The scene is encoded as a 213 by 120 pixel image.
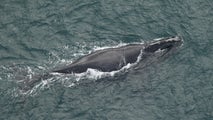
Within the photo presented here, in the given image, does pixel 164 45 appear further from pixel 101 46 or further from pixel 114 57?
pixel 101 46

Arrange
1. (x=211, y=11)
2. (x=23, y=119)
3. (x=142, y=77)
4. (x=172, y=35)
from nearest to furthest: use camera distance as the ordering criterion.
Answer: (x=23, y=119) < (x=142, y=77) < (x=172, y=35) < (x=211, y=11)

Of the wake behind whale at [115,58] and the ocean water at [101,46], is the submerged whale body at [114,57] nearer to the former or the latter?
the wake behind whale at [115,58]

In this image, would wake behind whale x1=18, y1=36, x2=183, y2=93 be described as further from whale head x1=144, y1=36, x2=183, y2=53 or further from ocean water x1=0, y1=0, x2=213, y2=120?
ocean water x1=0, y1=0, x2=213, y2=120

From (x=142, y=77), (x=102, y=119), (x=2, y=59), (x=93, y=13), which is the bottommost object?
(x=102, y=119)

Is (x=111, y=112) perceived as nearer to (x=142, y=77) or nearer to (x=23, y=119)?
(x=142, y=77)

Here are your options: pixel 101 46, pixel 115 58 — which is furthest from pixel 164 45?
pixel 101 46

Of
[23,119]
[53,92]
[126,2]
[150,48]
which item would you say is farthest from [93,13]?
[23,119]
